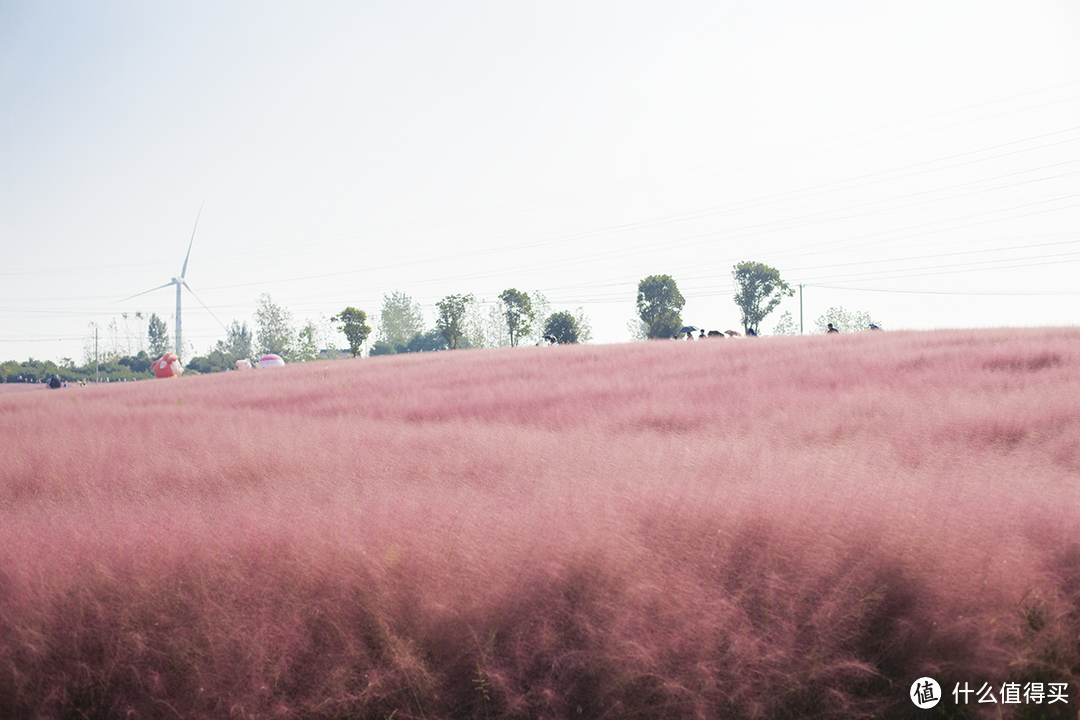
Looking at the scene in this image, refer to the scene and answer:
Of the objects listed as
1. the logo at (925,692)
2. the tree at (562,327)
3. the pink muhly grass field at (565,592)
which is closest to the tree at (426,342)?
the tree at (562,327)

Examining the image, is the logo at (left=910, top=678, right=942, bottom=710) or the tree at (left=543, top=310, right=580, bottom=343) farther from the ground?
the tree at (left=543, top=310, right=580, bottom=343)

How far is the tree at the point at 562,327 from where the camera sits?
70.8 m

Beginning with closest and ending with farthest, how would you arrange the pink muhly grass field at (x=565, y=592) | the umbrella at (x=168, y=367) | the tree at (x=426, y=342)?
the pink muhly grass field at (x=565, y=592)
the umbrella at (x=168, y=367)
the tree at (x=426, y=342)

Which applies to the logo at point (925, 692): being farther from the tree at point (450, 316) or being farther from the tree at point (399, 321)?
the tree at point (399, 321)

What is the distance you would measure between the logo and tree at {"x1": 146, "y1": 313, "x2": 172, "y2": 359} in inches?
5124

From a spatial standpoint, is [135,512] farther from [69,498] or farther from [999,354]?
[999,354]

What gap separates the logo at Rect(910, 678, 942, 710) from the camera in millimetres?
3598

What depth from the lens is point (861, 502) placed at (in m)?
4.77

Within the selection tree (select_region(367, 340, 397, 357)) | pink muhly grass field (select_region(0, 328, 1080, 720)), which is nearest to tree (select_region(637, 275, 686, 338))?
tree (select_region(367, 340, 397, 357))

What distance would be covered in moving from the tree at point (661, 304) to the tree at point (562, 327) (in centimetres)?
1036

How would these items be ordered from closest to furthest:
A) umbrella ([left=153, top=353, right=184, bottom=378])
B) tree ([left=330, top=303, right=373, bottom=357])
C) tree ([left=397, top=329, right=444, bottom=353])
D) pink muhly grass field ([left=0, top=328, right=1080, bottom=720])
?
pink muhly grass field ([left=0, top=328, right=1080, bottom=720]), umbrella ([left=153, top=353, right=184, bottom=378]), tree ([left=330, top=303, right=373, bottom=357]), tree ([left=397, top=329, right=444, bottom=353])

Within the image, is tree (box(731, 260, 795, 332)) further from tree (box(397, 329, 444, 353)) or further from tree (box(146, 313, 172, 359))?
tree (box(146, 313, 172, 359))

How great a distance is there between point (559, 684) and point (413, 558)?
1.33 metres

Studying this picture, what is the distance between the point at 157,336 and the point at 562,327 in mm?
92658
